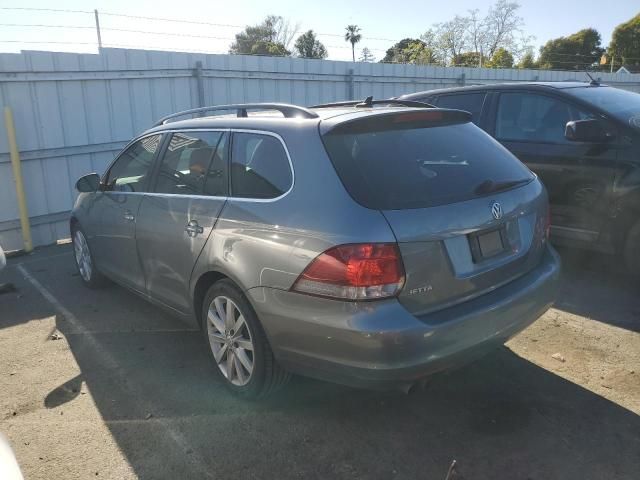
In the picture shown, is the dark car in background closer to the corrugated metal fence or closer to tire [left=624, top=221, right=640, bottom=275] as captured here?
tire [left=624, top=221, right=640, bottom=275]

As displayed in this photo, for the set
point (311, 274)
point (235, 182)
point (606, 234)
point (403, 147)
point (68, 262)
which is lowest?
point (68, 262)

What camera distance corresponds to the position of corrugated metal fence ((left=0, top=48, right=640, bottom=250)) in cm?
711

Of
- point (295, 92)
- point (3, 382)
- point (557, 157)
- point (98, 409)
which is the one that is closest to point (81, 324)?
point (3, 382)

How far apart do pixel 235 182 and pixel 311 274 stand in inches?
36.6

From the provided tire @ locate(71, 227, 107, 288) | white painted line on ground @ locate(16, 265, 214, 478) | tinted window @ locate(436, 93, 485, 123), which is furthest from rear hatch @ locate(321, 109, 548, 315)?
tire @ locate(71, 227, 107, 288)

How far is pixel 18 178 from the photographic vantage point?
6.96 m

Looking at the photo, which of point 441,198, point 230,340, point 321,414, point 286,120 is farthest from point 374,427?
point 286,120

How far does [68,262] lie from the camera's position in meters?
6.66

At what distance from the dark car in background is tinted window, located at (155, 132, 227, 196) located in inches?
130

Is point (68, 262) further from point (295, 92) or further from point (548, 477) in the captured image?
point (548, 477)

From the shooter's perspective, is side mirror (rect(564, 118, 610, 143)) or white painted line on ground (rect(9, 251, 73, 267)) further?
white painted line on ground (rect(9, 251, 73, 267))

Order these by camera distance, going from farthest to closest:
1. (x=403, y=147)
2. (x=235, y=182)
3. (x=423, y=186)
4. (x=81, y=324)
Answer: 1. (x=81, y=324)
2. (x=235, y=182)
3. (x=403, y=147)
4. (x=423, y=186)

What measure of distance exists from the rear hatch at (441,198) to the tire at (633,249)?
1.87 meters

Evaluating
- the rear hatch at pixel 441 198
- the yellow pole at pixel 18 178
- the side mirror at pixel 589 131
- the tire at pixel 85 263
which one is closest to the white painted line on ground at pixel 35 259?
the yellow pole at pixel 18 178
